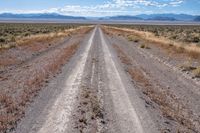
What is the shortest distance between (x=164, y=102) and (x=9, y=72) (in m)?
9.31

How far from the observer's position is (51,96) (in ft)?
37.6

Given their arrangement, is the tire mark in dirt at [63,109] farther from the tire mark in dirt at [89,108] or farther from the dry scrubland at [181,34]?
the dry scrubland at [181,34]

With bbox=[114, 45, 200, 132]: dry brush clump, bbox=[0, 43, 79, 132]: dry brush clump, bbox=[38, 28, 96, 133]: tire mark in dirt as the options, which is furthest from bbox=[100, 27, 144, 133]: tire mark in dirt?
bbox=[0, 43, 79, 132]: dry brush clump

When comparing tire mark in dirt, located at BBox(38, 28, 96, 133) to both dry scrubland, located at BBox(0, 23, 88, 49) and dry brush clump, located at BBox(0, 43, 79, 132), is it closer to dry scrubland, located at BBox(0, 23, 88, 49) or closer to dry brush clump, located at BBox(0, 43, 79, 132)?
dry brush clump, located at BBox(0, 43, 79, 132)

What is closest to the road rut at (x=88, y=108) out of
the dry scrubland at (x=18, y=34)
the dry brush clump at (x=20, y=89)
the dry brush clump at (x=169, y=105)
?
the dry brush clump at (x=20, y=89)

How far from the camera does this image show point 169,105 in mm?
10930

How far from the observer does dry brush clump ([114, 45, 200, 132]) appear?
9.07 m

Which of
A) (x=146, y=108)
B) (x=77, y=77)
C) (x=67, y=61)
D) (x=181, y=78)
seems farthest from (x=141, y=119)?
(x=67, y=61)

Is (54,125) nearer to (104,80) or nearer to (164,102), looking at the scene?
(164,102)

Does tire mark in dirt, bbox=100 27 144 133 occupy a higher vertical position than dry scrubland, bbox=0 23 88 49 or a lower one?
higher

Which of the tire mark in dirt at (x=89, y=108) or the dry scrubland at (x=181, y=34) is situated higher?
the tire mark in dirt at (x=89, y=108)

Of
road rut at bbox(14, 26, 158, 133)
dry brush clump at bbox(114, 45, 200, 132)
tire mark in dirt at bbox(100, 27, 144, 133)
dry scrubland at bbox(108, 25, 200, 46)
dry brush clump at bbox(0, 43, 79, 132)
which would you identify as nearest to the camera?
road rut at bbox(14, 26, 158, 133)

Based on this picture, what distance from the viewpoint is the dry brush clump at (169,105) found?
9070mm

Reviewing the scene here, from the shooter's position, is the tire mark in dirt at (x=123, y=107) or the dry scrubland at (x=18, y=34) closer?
the tire mark in dirt at (x=123, y=107)
